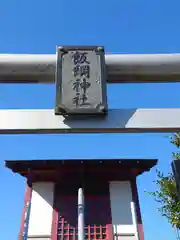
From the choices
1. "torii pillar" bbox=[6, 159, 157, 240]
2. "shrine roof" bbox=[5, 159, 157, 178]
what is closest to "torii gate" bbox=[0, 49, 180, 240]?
"torii pillar" bbox=[6, 159, 157, 240]

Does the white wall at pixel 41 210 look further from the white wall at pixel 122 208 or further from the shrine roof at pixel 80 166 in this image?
the white wall at pixel 122 208

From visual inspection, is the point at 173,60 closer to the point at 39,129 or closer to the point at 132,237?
the point at 39,129

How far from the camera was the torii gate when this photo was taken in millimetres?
1552

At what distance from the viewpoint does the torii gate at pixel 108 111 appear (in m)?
1.55

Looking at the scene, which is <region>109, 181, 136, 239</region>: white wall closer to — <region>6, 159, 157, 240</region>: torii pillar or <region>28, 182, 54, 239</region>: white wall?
<region>6, 159, 157, 240</region>: torii pillar

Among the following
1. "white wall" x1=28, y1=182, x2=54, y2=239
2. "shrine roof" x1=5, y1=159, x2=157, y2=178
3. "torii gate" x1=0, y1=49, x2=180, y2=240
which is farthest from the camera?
"shrine roof" x1=5, y1=159, x2=157, y2=178

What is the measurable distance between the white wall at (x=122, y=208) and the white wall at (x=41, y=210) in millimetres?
1925

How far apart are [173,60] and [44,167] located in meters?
7.48

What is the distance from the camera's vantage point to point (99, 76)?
167 cm

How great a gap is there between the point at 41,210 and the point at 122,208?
248 centimetres

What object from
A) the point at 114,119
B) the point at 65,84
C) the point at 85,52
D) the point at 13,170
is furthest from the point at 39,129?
the point at 13,170

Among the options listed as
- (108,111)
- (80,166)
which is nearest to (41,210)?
(80,166)

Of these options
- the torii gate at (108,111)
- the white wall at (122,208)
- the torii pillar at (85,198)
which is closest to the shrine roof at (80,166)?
the torii pillar at (85,198)

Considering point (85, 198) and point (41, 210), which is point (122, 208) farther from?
point (41, 210)
